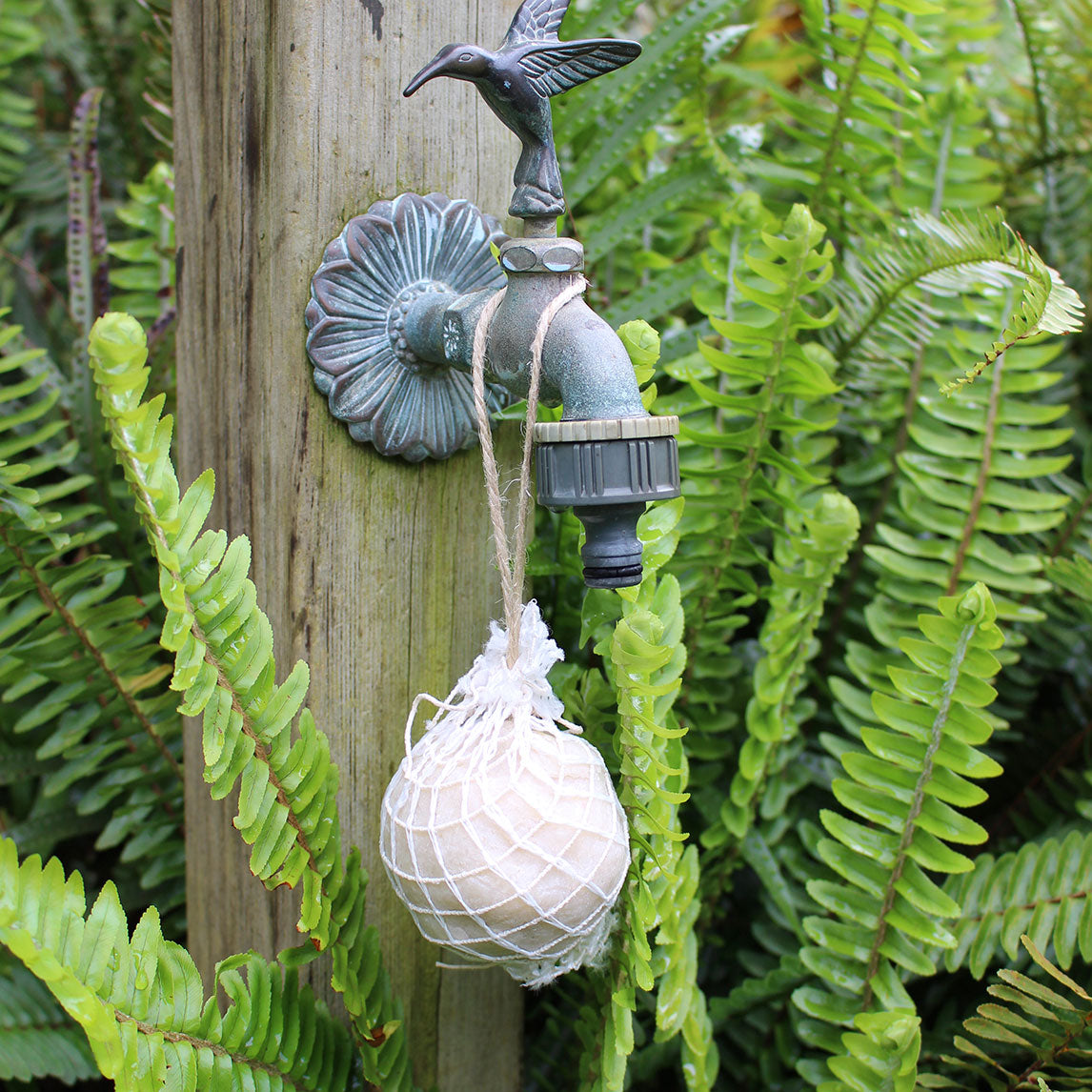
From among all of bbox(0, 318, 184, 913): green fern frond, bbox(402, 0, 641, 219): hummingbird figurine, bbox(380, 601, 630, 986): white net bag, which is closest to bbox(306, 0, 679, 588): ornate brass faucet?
bbox(402, 0, 641, 219): hummingbird figurine

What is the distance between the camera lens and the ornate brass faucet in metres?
0.65

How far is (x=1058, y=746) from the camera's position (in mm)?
1221

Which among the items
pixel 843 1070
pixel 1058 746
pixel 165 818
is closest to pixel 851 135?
pixel 1058 746

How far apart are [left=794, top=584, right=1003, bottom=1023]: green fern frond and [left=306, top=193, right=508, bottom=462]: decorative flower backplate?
467mm

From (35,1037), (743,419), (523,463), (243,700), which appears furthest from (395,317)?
(35,1037)

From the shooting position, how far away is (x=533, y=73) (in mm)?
701

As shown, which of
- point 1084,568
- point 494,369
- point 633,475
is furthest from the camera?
point 1084,568

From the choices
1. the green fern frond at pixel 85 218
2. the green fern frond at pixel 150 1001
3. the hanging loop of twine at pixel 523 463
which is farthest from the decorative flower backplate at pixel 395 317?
the green fern frond at pixel 85 218

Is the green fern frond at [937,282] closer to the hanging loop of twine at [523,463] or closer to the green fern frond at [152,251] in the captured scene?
the hanging loop of twine at [523,463]

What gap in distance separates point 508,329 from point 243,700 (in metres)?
0.34

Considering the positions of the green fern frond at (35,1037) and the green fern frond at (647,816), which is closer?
Answer: the green fern frond at (647,816)

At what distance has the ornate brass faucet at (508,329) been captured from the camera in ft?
2.15

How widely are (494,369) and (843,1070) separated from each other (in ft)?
2.15

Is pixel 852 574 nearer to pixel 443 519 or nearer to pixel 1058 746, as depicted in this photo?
pixel 1058 746
